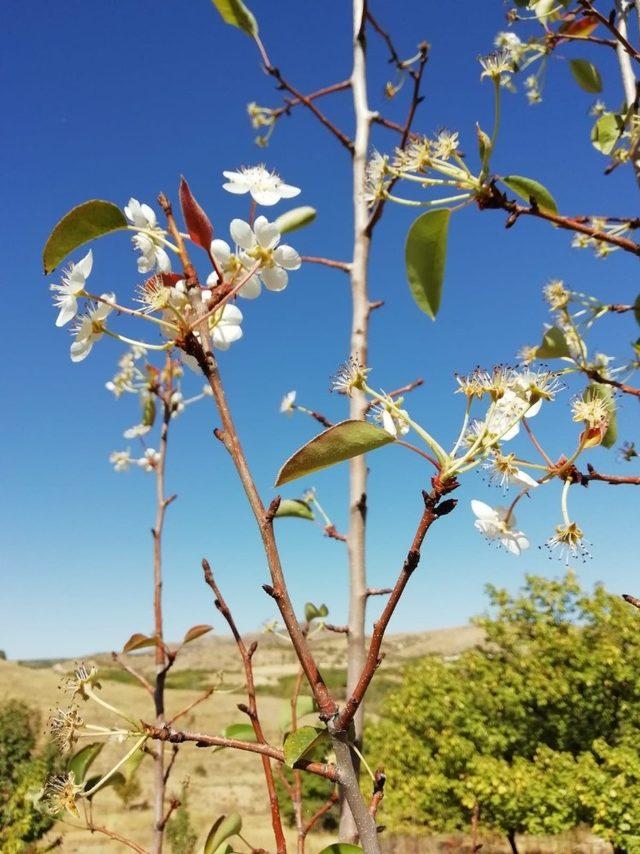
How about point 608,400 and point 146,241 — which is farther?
point 608,400

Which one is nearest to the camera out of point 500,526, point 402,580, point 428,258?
point 402,580

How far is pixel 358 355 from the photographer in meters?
1.15

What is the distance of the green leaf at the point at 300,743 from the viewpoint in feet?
1.60

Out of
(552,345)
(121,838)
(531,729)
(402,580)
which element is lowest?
(531,729)

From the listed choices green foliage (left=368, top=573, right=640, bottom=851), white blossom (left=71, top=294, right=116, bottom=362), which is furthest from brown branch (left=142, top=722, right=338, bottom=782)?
green foliage (left=368, top=573, right=640, bottom=851)

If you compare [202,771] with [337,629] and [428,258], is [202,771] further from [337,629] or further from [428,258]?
[428,258]

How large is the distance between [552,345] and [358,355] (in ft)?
1.13

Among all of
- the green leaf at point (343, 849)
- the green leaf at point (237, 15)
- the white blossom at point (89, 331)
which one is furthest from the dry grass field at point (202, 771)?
the green leaf at point (237, 15)

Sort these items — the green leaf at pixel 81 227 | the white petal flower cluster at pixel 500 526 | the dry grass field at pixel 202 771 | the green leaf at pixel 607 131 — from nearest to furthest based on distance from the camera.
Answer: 1. the green leaf at pixel 81 227
2. the white petal flower cluster at pixel 500 526
3. the green leaf at pixel 607 131
4. the dry grass field at pixel 202 771

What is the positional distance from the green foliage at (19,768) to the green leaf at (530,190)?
8559mm

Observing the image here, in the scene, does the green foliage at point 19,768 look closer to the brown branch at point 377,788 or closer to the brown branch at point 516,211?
the brown branch at point 377,788

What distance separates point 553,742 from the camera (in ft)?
28.7

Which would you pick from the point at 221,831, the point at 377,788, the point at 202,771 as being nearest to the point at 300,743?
the point at 377,788

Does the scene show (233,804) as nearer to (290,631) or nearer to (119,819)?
(119,819)
